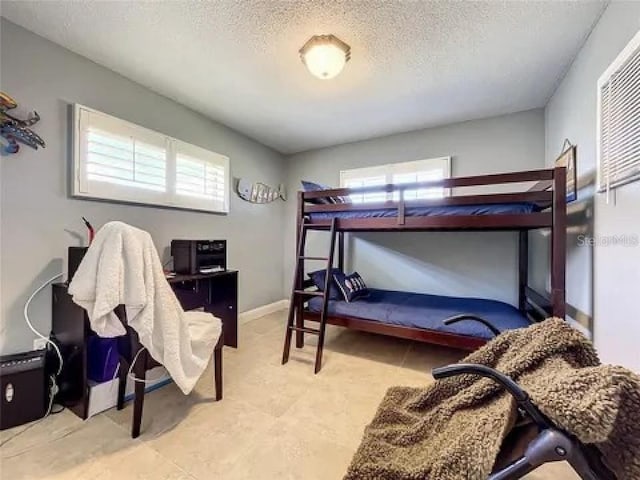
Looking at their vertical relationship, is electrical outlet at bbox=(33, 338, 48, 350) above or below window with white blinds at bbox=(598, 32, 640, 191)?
below

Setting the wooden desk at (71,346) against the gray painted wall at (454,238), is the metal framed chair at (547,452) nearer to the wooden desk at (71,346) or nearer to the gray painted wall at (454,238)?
the wooden desk at (71,346)

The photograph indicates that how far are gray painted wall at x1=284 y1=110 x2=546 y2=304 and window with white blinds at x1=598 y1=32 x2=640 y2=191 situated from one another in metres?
1.38

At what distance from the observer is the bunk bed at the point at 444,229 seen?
1.87 metres

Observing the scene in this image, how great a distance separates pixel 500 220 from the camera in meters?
1.99

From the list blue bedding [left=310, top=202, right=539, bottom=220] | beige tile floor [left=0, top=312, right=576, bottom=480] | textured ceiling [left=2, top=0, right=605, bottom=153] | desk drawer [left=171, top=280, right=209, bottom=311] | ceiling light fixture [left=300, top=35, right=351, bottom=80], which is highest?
textured ceiling [left=2, top=0, right=605, bottom=153]

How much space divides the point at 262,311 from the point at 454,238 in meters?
2.69

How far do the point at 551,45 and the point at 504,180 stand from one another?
38.9 inches

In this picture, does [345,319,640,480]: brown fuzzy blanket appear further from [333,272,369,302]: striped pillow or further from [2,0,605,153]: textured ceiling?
[2,0,605,153]: textured ceiling

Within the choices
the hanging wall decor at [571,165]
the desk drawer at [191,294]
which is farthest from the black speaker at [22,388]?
the hanging wall decor at [571,165]

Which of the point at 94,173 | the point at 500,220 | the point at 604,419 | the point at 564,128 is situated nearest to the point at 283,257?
the point at 94,173

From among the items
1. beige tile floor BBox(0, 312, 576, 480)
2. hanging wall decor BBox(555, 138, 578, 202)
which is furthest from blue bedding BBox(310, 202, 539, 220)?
A: beige tile floor BBox(0, 312, 576, 480)

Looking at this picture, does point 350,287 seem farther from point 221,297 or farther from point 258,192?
point 258,192

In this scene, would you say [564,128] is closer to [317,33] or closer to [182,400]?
[317,33]

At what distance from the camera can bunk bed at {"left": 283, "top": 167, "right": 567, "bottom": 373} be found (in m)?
1.87
